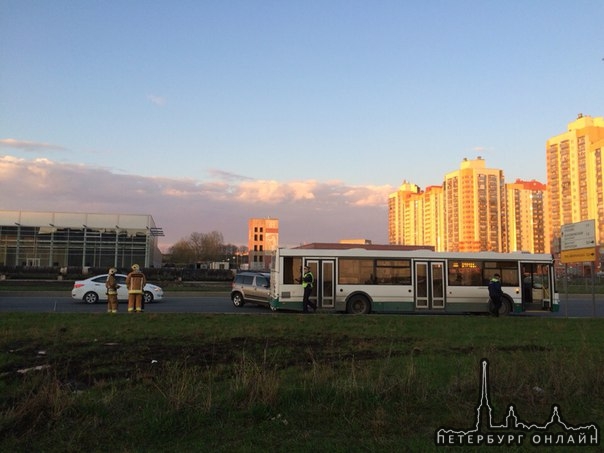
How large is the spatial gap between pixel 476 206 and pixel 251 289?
108280 mm

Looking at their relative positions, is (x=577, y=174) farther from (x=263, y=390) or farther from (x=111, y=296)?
(x=263, y=390)

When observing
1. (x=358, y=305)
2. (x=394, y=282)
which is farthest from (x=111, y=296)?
(x=394, y=282)

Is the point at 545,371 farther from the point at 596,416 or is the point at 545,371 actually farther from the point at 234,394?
the point at 234,394

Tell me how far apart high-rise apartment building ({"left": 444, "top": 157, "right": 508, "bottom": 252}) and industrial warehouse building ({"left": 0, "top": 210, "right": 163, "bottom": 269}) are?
83.2 meters

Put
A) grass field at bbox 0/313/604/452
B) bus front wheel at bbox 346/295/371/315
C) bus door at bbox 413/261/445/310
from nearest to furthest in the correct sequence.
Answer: grass field at bbox 0/313/604/452
bus front wheel at bbox 346/295/371/315
bus door at bbox 413/261/445/310

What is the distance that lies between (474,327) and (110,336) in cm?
972

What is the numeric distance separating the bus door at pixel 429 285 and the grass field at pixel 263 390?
334 inches

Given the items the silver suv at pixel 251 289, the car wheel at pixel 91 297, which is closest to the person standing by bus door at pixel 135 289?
the silver suv at pixel 251 289

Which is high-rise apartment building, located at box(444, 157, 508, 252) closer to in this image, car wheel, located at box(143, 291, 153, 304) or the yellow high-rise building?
the yellow high-rise building

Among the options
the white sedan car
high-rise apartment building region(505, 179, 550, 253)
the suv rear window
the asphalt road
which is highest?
high-rise apartment building region(505, 179, 550, 253)

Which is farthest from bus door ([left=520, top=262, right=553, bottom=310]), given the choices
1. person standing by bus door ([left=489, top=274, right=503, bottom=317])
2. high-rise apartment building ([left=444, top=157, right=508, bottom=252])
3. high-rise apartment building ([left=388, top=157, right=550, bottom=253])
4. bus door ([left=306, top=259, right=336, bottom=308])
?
high-rise apartment building ([left=444, top=157, right=508, bottom=252])

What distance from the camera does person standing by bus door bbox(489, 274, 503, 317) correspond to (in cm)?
1883

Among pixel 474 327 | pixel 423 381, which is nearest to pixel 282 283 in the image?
pixel 474 327

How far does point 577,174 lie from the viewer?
109m
